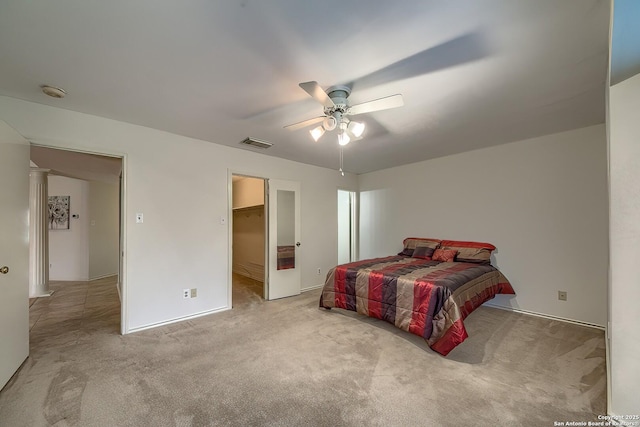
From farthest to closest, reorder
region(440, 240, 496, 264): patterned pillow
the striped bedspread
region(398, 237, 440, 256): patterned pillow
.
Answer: region(398, 237, 440, 256): patterned pillow < region(440, 240, 496, 264): patterned pillow < the striped bedspread

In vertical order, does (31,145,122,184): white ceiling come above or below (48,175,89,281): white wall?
above

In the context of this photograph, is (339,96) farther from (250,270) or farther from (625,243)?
(250,270)

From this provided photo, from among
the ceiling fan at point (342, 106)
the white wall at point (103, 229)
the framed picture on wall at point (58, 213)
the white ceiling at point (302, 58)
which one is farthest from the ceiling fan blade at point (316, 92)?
the framed picture on wall at point (58, 213)

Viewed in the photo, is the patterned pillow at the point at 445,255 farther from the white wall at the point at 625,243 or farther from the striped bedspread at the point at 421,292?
the white wall at the point at 625,243

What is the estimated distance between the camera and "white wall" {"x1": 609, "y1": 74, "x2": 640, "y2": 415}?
1.53 meters

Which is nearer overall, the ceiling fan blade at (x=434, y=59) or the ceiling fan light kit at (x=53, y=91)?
the ceiling fan blade at (x=434, y=59)

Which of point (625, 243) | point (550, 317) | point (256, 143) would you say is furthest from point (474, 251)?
point (256, 143)

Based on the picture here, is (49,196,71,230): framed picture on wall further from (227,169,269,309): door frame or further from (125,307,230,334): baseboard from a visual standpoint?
(227,169,269,309): door frame

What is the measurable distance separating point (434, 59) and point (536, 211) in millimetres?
2957

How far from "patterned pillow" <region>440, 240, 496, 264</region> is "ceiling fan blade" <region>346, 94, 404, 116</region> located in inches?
113

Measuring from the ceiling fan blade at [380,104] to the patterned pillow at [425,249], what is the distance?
9.61 ft

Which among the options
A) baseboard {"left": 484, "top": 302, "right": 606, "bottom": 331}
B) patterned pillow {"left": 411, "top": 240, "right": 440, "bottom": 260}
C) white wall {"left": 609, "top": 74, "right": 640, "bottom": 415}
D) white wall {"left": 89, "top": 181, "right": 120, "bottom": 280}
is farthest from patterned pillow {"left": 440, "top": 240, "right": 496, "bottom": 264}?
white wall {"left": 89, "top": 181, "right": 120, "bottom": 280}

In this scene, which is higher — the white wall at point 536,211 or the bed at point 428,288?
the white wall at point 536,211

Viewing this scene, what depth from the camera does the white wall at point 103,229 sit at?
18.8ft
